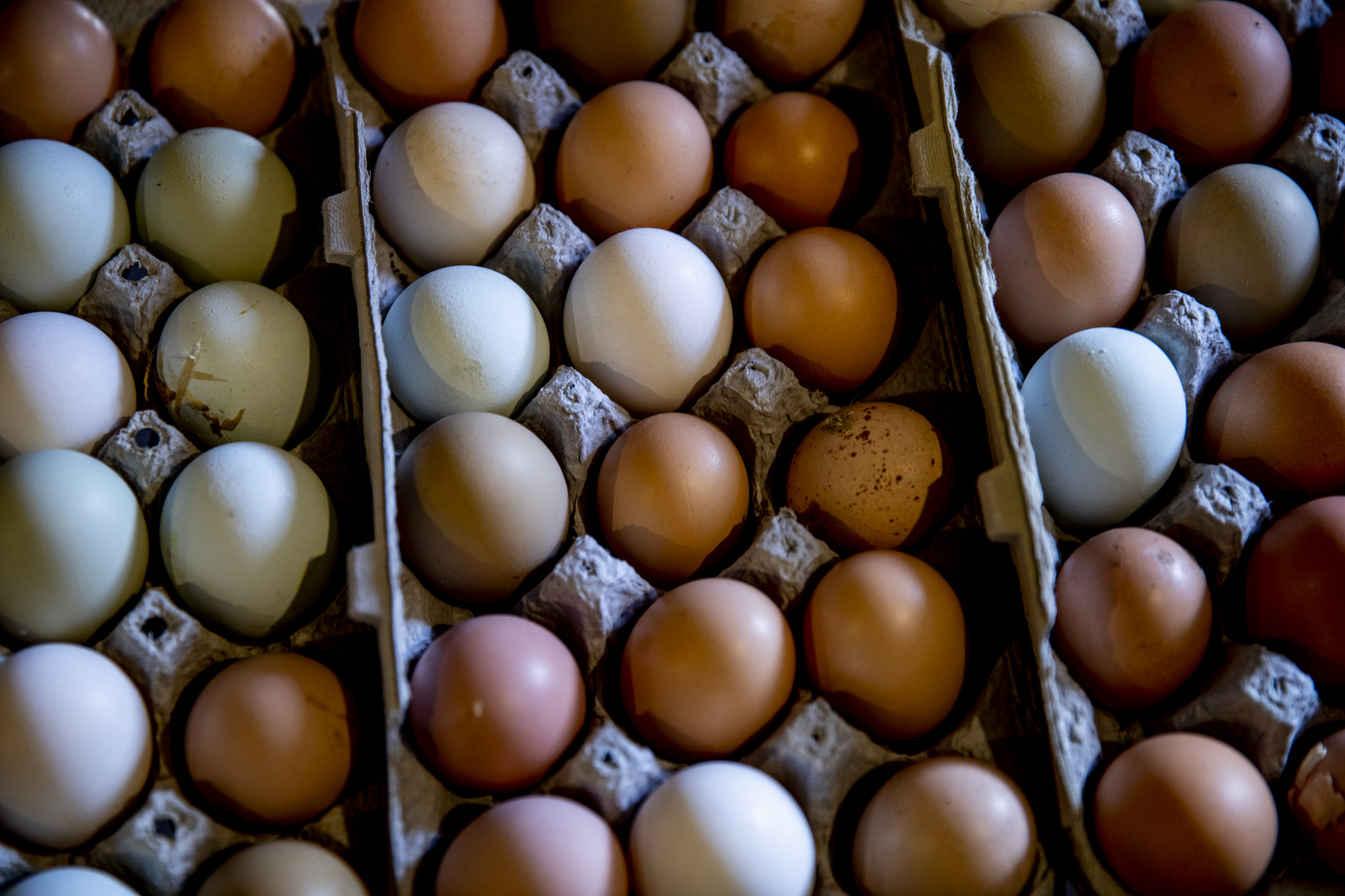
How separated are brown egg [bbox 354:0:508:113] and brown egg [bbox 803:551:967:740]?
39.5 inches

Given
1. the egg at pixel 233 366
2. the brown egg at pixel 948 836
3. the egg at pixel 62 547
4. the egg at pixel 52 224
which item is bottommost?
the brown egg at pixel 948 836

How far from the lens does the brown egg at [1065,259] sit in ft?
4.63

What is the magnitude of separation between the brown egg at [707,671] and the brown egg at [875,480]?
18cm

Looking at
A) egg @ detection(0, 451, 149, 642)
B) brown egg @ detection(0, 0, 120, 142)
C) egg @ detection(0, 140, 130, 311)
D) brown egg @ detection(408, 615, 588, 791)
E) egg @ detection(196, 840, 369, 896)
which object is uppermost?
brown egg @ detection(0, 0, 120, 142)

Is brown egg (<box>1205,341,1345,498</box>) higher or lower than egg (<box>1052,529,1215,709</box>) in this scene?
higher

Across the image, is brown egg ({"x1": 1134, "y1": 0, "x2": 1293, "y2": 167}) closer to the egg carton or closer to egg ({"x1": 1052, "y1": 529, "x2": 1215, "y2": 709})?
the egg carton

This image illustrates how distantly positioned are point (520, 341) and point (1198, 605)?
96 cm

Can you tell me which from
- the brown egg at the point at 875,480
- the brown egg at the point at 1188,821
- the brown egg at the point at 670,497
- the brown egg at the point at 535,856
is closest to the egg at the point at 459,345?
the brown egg at the point at 670,497

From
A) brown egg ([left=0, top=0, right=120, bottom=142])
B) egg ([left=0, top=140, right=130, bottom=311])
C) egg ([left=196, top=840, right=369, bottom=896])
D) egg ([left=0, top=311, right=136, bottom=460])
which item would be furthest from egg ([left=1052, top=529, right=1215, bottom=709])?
brown egg ([left=0, top=0, right=120, bottom=142])

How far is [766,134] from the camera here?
1576mm

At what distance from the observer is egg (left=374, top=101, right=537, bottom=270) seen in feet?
4.85

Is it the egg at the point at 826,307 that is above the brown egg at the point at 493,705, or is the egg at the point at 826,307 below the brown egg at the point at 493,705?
above

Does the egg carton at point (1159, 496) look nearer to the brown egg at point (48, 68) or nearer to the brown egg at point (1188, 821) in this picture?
the brown egg at point (1188, 821)

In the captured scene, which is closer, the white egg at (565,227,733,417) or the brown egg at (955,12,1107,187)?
the white egg at (565,227,733,417)
